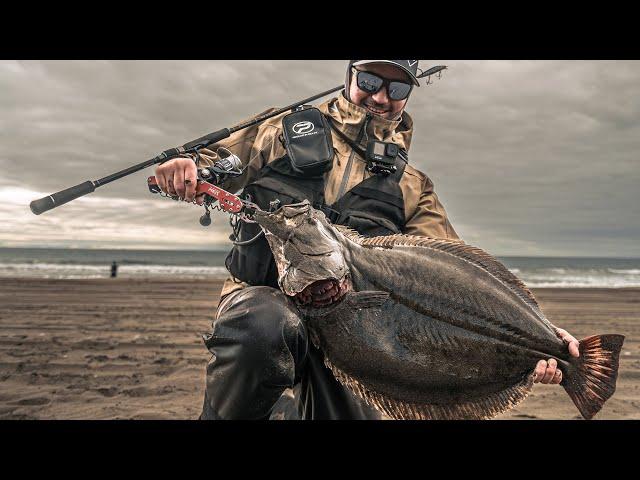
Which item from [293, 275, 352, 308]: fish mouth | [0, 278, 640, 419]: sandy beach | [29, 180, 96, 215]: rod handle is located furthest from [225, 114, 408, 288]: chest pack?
[0, 278, 640, 419]: sandy beach

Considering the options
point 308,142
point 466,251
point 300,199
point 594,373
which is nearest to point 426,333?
point 466,251

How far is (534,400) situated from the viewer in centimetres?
621

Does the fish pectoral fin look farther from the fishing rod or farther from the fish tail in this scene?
the fish tail

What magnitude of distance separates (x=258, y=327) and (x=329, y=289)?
0.42 metres

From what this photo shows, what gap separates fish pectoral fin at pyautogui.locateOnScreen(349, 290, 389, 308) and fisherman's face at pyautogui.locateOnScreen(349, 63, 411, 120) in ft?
4.57

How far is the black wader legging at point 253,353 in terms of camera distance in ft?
8.16

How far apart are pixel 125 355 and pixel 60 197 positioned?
588 centimetres

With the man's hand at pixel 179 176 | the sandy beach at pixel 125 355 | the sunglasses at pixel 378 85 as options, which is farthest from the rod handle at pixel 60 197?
the sandy beach at pixel 125 355

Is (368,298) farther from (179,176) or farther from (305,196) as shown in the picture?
(179,176)

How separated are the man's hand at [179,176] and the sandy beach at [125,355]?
3.55 metres

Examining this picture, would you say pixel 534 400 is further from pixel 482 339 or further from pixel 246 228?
pixel 246 228

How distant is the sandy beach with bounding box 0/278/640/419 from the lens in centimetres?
570

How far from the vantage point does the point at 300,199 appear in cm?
295

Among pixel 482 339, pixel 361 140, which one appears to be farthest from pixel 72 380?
pixel 482 339
